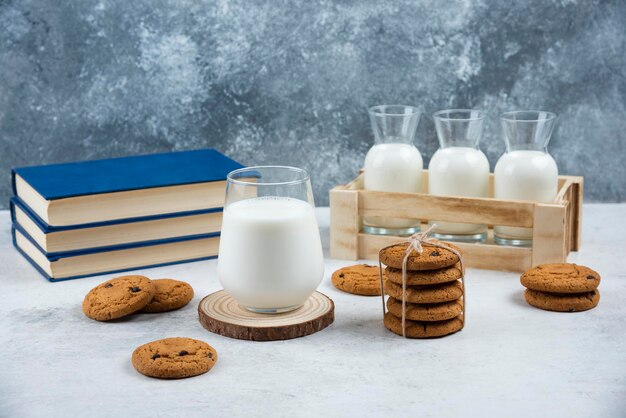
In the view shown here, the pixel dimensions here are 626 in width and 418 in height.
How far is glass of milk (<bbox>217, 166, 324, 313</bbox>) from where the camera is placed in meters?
1.51

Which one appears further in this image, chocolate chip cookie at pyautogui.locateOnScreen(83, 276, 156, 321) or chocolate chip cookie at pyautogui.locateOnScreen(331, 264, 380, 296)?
chocolate chip cookie at pyautogui.locateOnScreen(331, 264, 380, 296)

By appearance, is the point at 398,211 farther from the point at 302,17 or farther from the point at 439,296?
the point at 302,17

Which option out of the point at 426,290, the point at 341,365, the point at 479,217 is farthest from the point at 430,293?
the point at 479,217

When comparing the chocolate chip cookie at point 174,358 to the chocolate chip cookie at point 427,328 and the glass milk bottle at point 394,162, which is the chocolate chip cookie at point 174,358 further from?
the glass milk bottle at point 394,162

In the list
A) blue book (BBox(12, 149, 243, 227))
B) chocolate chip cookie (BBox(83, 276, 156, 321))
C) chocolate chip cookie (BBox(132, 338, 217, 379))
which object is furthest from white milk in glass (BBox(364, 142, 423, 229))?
chocolate chip cookie (BBox(132, 338, 217, 379))

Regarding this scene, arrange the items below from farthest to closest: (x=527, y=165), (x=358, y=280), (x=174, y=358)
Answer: (x=527, y=165) < (x=358, y=280) < (x=174, y=358)

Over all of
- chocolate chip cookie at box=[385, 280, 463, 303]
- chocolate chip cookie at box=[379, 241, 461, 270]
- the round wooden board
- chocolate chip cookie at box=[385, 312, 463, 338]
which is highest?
chocolate chip cookie at box=[379, 241, 461, 270]

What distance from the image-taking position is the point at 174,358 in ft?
4.59

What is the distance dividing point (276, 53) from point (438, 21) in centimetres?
41

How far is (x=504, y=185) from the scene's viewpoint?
6.25ft

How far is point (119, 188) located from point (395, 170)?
1.85ft

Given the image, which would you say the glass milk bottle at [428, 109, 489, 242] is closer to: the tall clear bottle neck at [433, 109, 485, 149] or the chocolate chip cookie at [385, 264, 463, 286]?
the tall clear bottle neck at [433, 109, 485, 149]

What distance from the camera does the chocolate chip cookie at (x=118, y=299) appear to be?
5.28ft

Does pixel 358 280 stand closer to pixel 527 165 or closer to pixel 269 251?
pixel 269 251
